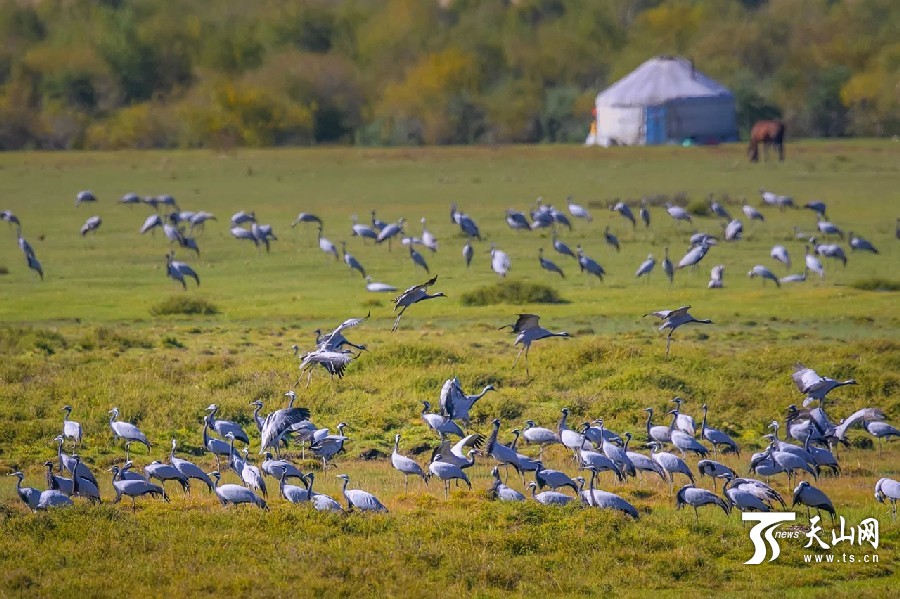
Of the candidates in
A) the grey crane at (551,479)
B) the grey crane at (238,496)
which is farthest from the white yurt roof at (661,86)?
the grey crane at (238,496)

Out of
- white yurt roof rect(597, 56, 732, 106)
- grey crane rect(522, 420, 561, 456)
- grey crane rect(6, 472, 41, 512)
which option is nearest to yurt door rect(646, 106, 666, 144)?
white yurt roof rect(597, 56, 732, 106)

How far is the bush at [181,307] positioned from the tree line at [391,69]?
44.4 m

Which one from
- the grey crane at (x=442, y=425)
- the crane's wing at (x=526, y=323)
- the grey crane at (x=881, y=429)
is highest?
the crane's wing at (x=526, y=323)

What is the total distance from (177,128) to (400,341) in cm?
5105

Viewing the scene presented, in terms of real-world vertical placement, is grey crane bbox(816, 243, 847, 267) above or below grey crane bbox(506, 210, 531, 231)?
above

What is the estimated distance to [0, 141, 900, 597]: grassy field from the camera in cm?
1125

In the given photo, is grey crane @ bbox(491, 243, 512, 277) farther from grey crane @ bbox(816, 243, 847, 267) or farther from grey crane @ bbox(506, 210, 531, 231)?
grey crane @ bbox(506, 210, 531, 231)

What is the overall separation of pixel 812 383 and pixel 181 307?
1199 centimetres

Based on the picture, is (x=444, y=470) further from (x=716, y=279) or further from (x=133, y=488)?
(x=716, y=279)

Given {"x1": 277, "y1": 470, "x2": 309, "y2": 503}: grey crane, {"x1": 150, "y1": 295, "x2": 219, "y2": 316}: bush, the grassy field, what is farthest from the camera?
{"x1": 150, "y1": 295, "x2": 219, "y2": 316}: bush

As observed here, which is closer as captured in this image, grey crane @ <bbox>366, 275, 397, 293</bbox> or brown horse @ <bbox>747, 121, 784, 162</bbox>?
grey crane @ <bbox>366, 275, 397, 293</bbox>

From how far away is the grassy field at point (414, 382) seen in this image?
11250 millimetres

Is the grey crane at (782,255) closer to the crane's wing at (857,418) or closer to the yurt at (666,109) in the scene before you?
the crane's wing at (857,418)

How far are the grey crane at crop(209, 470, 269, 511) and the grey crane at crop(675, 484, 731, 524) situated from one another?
3.36 m
